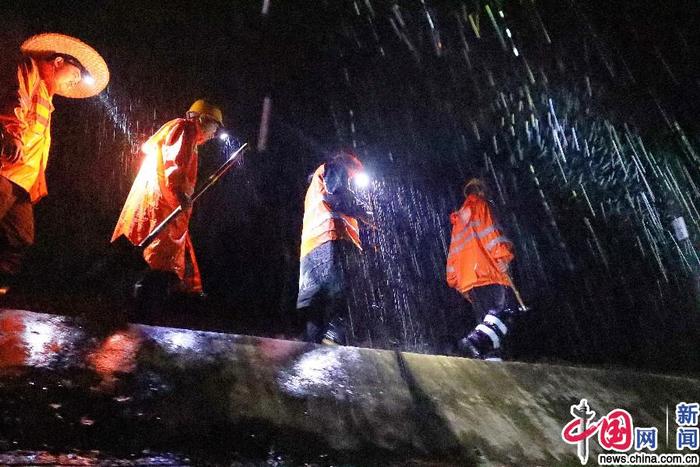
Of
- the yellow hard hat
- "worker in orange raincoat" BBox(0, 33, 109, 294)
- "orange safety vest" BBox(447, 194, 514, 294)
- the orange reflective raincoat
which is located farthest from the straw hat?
"orange safety vest" BBox(447, 194, 514, 294)

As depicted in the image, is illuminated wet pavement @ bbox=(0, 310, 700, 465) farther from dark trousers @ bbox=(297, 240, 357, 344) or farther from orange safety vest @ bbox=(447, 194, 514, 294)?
orange safety vest @ bbox=(447, 194, 514, 294)

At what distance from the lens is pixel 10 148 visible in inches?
148

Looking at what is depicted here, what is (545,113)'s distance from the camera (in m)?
7.46

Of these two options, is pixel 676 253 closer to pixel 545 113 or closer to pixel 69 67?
pixel 545 113

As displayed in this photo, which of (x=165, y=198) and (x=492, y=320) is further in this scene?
(x=492, y=320)

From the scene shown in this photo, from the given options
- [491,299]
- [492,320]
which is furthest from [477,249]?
[492,320]

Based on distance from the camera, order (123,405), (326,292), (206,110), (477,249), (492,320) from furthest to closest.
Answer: (477,249) < (492,320) < (206,110) < (326,292) < (123,405)

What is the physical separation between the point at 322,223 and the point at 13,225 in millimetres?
2757

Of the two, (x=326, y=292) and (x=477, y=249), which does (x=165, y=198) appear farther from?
(x=477, y=249)

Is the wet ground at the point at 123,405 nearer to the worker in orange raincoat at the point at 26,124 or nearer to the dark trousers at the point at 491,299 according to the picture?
the worker in orange raincoat at the point at 26,124

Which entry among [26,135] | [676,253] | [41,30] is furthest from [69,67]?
[676,253]

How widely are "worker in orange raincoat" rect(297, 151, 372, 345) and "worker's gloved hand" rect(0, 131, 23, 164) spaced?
2624 mm

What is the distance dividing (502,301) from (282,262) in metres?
3.72

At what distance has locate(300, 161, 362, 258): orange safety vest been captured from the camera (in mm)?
4270
